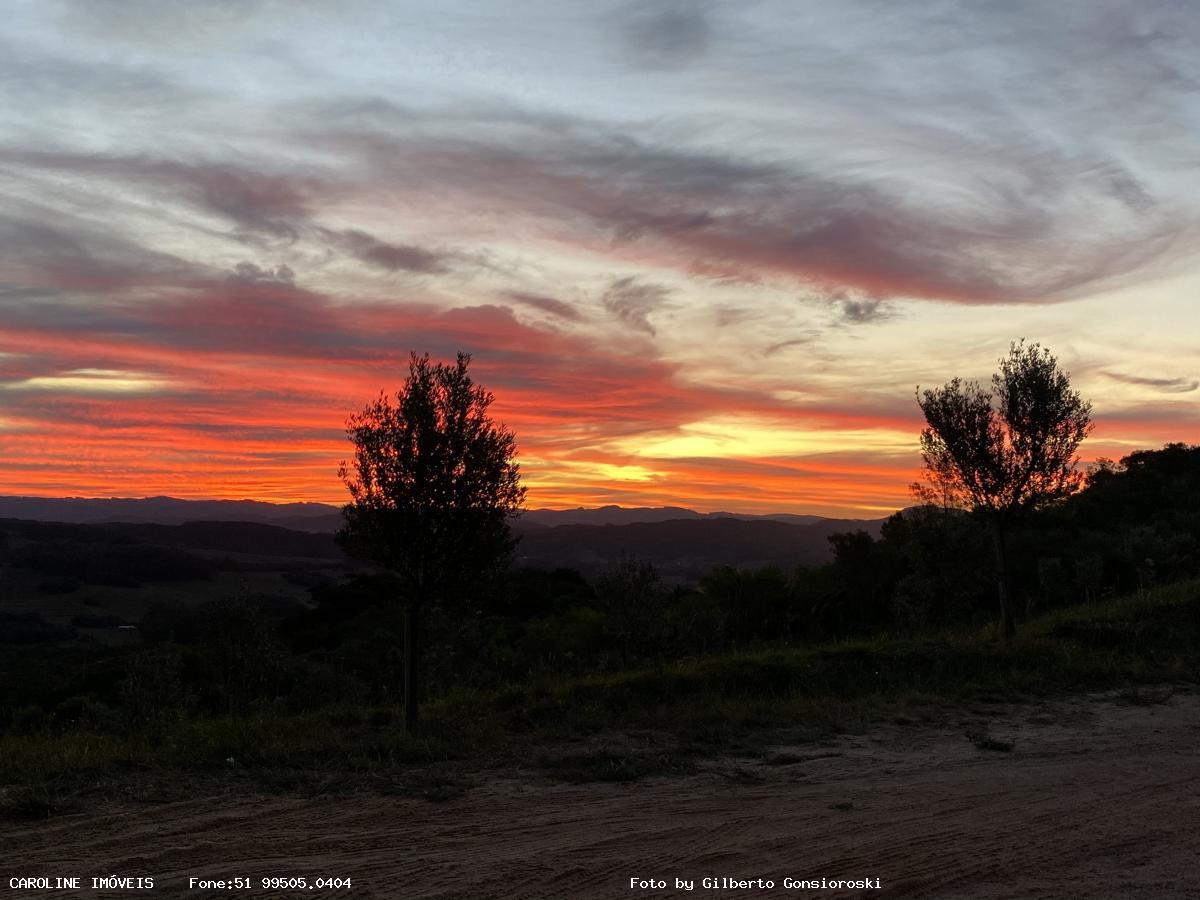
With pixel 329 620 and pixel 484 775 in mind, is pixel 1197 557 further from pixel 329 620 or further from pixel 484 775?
pixel 329 620

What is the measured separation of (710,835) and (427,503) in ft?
21.5

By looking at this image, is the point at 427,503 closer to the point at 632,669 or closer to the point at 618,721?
the point at 618,721

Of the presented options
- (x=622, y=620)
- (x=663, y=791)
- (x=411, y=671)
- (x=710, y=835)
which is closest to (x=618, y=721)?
(x=411, y=671)

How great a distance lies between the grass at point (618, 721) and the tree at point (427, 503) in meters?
1.85

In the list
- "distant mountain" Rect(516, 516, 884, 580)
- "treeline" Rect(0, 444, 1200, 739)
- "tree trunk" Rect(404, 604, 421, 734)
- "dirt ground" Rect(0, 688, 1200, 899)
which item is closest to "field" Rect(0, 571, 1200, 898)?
"dirt ground" Rect(0, 688, 1200, 899)

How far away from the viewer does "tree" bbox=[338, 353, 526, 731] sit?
12.8 meters

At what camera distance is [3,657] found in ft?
156

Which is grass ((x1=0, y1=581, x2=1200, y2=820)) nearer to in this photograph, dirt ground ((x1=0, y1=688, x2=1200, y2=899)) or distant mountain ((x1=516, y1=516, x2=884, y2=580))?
dirt ground ((x1=0, y1=688, x2=1200, y2=899))

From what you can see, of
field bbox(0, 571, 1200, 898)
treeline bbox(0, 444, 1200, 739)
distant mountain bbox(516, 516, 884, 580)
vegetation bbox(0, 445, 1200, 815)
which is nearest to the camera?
field bbox(0, 571, 1200, 898)

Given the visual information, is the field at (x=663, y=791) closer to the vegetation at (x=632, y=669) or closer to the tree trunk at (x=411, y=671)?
the vegetation at (x=632, y=669)

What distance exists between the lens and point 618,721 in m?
12.8

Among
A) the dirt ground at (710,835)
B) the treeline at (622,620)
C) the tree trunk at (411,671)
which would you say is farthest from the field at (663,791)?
the treeline at (622,620)

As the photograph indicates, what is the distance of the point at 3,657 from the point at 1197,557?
56.1 m

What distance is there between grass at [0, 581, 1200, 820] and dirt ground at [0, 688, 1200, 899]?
71 cm
